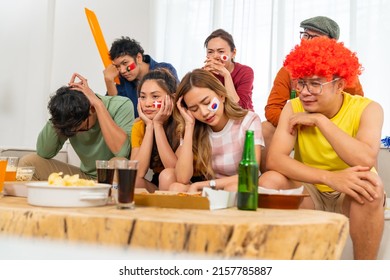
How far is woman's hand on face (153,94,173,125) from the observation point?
7.52 feet

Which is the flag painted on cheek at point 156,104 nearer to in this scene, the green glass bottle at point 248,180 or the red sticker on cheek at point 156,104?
the red sticker on cheek at point 156,104

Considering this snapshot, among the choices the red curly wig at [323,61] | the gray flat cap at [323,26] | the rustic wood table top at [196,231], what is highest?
the gray flat cap at [323,26]

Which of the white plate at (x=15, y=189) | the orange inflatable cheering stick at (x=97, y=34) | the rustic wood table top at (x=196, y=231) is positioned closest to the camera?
the rustic wood table top at (x=196, y=231)

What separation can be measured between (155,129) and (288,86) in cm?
87

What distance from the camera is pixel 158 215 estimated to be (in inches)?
39.9

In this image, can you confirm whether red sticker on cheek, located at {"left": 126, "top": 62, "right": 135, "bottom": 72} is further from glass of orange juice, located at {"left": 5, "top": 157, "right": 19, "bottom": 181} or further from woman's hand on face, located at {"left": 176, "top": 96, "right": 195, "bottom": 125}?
glass of orange juice, located at {"left": 5, "top": 157, "right": 19, "bottom": 181}

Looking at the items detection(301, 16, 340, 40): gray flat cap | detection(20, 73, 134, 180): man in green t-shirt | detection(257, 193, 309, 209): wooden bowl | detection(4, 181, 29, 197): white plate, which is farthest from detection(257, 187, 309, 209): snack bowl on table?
detection(301, 16, 340, 40): gray flat cap

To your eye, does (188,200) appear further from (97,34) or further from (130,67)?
(97,34)

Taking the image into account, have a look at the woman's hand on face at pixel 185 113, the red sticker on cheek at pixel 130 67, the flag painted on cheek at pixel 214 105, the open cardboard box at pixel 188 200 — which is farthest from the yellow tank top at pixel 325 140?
the red sticker on cheek at pixel 130 67

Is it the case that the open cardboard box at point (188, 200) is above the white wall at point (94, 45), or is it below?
below

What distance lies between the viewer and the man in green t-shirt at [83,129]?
94.0 inches

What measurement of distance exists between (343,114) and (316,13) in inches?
72.7

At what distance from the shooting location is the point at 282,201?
1.22 meters
